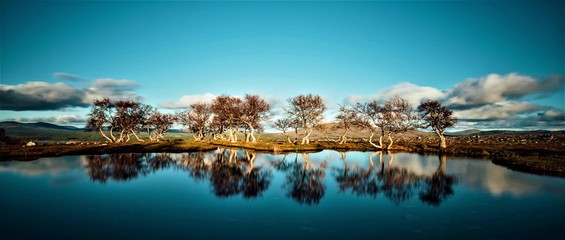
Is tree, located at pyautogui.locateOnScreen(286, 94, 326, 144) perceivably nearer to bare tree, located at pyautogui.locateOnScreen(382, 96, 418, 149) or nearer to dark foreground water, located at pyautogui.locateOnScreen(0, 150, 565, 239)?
bare tree, located at pyautogui.locateOnScreen(382, 96, 418, 149)

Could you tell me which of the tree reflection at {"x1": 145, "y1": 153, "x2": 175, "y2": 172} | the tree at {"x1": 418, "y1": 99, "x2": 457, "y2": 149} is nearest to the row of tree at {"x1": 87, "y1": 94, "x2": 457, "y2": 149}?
the tree at {"x1": 418, "y1": 99, "x2": 457, "y2": 149}

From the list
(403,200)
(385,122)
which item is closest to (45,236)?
(403,200)

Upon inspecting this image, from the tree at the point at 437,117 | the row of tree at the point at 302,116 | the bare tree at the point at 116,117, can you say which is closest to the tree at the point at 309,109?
the row of tree at the point at 302,116

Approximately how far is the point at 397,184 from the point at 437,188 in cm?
347

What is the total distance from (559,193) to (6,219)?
40.8 metres

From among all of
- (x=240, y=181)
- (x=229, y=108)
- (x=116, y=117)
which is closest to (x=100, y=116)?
(x=116, y=117)

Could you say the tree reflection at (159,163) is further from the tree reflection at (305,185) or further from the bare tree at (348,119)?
the bare tree at (348,119)

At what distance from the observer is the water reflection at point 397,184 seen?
2178 centimetres

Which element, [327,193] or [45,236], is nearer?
[45,236]

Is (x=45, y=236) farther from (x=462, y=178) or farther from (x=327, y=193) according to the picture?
(x=462, y=178)

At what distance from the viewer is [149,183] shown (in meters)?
25.8

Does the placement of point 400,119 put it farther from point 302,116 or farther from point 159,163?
point 159,163

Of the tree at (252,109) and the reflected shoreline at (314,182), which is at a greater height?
the tree at (252,109)

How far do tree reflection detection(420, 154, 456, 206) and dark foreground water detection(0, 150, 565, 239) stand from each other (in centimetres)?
9
